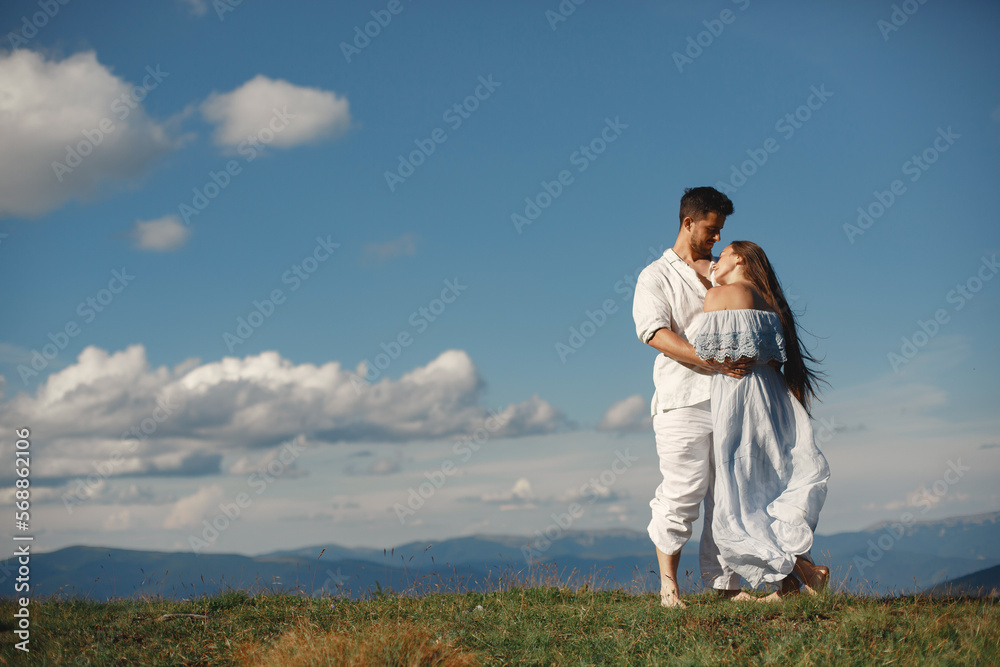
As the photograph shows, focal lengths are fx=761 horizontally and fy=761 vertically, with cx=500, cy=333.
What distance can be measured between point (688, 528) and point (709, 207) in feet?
9.51

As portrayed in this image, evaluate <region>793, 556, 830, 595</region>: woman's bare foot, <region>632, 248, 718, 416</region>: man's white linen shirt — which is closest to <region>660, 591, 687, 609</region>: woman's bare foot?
<region>793, 556, 830, 595</region>: woman's bare foot

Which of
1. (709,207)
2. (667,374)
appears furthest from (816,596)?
(709,207)

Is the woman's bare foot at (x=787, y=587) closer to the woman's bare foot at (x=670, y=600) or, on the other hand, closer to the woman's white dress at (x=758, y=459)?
the woman's white dress at (x=758, y=459)

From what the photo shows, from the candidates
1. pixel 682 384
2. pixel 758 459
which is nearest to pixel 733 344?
pixel 682 384

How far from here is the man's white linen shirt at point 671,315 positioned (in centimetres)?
680

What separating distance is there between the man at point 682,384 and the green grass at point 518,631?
0.46m

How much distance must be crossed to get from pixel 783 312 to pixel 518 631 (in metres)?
3.61

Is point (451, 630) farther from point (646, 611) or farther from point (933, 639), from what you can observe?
point (933, 639)

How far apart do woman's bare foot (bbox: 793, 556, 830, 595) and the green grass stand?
0.23m

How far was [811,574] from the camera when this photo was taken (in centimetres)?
642

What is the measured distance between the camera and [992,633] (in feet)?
17.4

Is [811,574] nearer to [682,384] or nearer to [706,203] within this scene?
[682,384]

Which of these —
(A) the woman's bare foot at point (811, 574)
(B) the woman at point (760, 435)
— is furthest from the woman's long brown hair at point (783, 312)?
(A) the woman's bare foot at point (811, 574)

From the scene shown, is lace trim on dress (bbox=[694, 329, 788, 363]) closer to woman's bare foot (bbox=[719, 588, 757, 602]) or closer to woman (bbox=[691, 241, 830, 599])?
woman (bbox=[691, 241, 830, 599])
